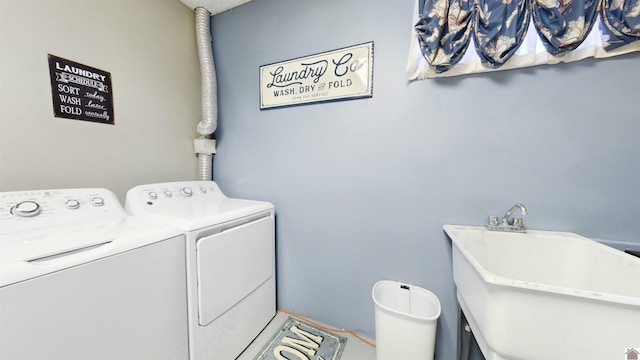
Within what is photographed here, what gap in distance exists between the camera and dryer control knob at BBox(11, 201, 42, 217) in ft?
2.93

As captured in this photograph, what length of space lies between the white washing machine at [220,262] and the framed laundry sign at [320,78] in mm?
858

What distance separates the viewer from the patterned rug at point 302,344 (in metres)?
1.33

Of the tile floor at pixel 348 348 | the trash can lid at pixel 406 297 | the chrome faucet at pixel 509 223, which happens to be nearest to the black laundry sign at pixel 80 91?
the tile floor at pixel 348 348

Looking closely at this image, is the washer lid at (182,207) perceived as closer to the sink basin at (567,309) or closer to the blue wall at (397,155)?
the blue wall at (397,155)

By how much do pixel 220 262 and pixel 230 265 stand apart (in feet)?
0.28

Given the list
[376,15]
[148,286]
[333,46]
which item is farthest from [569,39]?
[148,286]

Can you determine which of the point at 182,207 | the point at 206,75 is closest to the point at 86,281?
the point at 182,207

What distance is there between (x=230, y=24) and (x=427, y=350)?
2.69 m

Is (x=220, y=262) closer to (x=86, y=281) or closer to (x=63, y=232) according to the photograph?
(x=86, y=281)

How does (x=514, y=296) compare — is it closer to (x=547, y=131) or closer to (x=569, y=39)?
(x=547, y=131)

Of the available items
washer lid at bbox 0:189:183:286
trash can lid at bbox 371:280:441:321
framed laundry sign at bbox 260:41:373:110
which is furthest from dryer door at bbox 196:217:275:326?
framed laundry sign at bbox 260:41:373:110

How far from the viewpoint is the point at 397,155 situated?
1368 mm

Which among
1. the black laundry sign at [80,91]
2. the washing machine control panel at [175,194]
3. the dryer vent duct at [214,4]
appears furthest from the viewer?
the dryer vent duct at [214,4]

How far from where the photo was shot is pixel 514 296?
68cm
